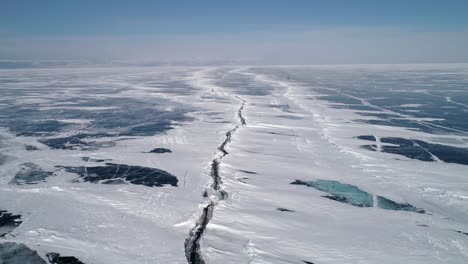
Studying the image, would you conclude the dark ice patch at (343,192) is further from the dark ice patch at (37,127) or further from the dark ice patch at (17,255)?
the dark ice patch at (37,127)

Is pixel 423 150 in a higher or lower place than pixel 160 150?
higher

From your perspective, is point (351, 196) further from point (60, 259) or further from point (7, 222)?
point (7, 222)

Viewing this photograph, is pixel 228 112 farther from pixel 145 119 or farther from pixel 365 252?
pixel 365 252

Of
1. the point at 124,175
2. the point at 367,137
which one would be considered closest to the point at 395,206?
the point at 367,137

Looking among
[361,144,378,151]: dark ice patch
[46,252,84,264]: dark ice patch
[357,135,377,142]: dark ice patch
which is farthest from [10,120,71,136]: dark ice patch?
[357,135,377,142]: dark ice patch

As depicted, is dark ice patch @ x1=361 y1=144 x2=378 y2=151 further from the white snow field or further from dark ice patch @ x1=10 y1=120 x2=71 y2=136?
dark ice patch @ x1=10 y1=120 x2=71 y2=136

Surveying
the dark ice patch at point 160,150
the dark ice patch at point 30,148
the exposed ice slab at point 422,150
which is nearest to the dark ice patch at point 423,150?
the exposed ice slab at point 422,150
